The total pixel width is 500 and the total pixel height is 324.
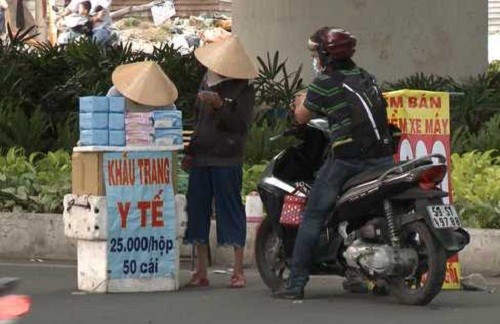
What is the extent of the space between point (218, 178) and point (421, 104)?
1.57 metres

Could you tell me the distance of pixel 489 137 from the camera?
1420cm

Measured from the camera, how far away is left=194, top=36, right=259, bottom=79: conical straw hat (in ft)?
33.6

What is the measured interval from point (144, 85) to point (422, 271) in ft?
8.05

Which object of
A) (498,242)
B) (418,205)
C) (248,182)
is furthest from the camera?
(248,182)

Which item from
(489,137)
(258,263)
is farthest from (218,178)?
(489,137)

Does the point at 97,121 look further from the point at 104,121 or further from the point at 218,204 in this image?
the point at 218,204

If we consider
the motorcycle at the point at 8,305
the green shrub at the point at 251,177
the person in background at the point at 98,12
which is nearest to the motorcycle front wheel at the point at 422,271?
the green shrub at the point at 251,177

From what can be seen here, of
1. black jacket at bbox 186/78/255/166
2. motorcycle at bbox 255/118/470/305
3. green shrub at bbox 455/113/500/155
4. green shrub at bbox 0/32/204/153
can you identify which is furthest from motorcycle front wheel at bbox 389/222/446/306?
green shrub at bbox 0/32/204/153

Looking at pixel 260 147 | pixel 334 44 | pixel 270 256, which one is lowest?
pixel 270 256

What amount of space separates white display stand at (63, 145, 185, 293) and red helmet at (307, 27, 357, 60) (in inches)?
57.4

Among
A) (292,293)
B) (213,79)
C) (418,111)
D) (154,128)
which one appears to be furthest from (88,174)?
(418,111)

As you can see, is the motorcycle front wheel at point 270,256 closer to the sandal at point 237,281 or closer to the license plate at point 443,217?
the sandal at point 237,281

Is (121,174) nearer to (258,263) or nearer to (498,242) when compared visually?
(258,263)

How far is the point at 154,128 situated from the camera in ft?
33.5
